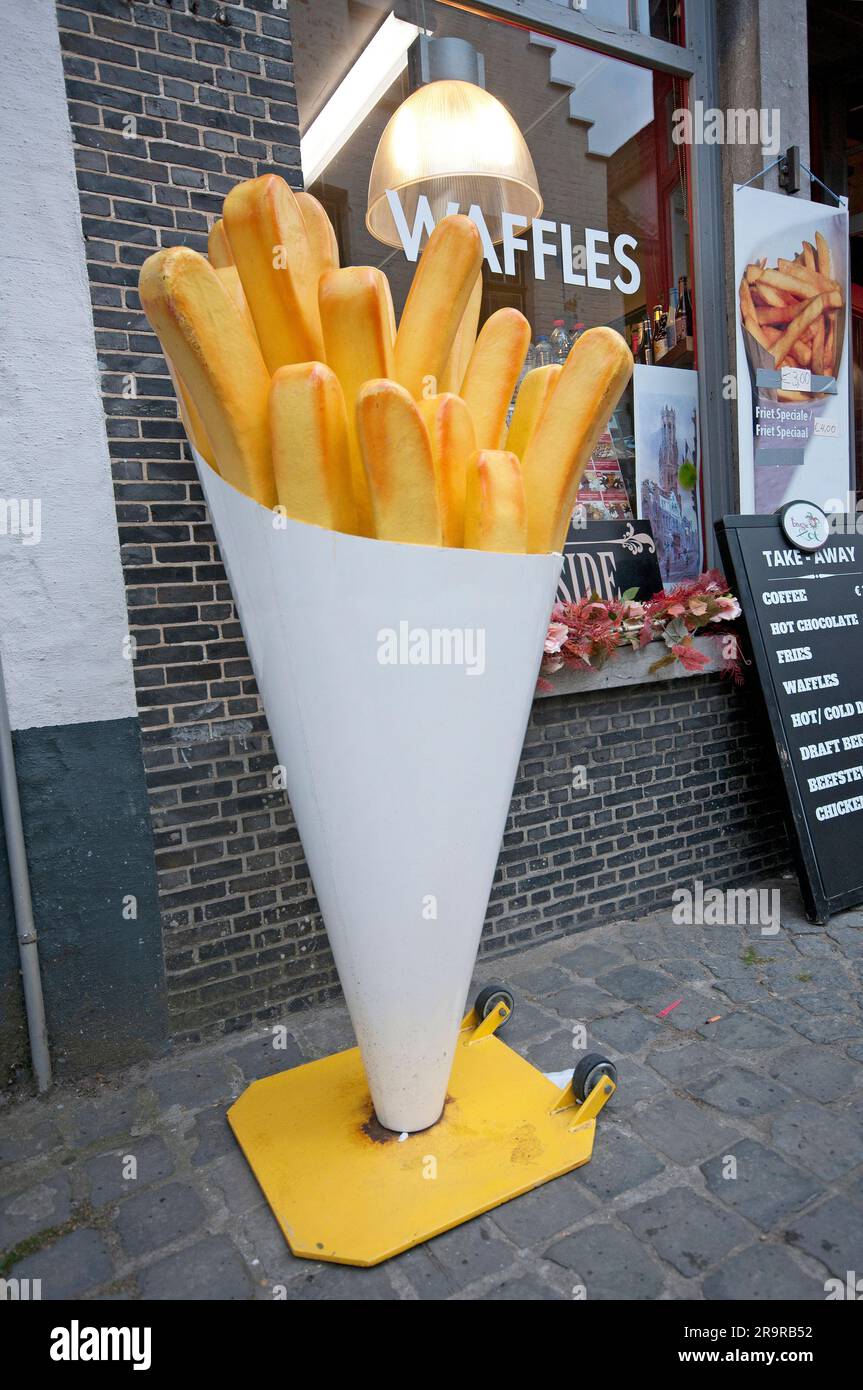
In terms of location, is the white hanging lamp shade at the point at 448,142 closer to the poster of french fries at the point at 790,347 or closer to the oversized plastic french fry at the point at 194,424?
the poster of french fries at the point at 790,347

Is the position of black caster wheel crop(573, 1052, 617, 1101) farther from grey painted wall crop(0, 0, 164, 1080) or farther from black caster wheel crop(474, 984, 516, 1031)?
grey painted wall crop(0, 0, 164, 1080)

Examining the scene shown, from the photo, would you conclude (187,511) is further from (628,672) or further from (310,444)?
(628,672)

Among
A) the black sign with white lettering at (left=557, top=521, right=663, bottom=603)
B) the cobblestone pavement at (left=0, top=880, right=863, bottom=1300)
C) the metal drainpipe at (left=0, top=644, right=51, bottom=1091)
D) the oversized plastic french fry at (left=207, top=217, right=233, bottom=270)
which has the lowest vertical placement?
the cobblestone pavement at (left=0, top=880, right=863, bottom=1300)

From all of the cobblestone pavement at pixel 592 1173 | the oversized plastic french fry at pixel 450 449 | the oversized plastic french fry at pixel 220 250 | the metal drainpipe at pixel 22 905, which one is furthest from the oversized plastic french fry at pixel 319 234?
the cobblestone pavement at pixel 592 1173

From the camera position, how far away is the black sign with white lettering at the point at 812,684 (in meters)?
3.52

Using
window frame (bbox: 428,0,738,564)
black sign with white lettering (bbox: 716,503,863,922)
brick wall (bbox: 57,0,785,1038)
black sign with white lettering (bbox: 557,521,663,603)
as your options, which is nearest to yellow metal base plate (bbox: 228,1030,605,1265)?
brick wall (bbox: 57,0,785,1038)

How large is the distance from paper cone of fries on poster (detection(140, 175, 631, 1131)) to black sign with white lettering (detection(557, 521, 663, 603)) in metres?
1.83

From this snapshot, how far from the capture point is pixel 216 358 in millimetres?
1589

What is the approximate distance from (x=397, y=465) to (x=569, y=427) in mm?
430

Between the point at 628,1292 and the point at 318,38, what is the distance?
4283 mm

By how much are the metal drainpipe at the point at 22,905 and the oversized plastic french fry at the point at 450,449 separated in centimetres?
155

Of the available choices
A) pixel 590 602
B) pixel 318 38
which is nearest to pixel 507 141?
pixel 318 38

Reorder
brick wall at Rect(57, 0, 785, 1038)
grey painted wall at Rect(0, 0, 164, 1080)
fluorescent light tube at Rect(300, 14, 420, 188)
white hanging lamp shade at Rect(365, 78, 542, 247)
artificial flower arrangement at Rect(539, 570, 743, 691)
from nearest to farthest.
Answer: grey painted wall at Rect(0, 0, 164, 1080)
brick wall at Rect(57, 0, 785, 1038)
white hanging lamp shade at Rect(365, 78, 542, 247)
fluorescent light tube at Rect(300, 14, 420, 188)
artificial flower arrangement at Rect(539, 570, 743, 691)

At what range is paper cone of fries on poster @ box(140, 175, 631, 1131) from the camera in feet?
5.26
